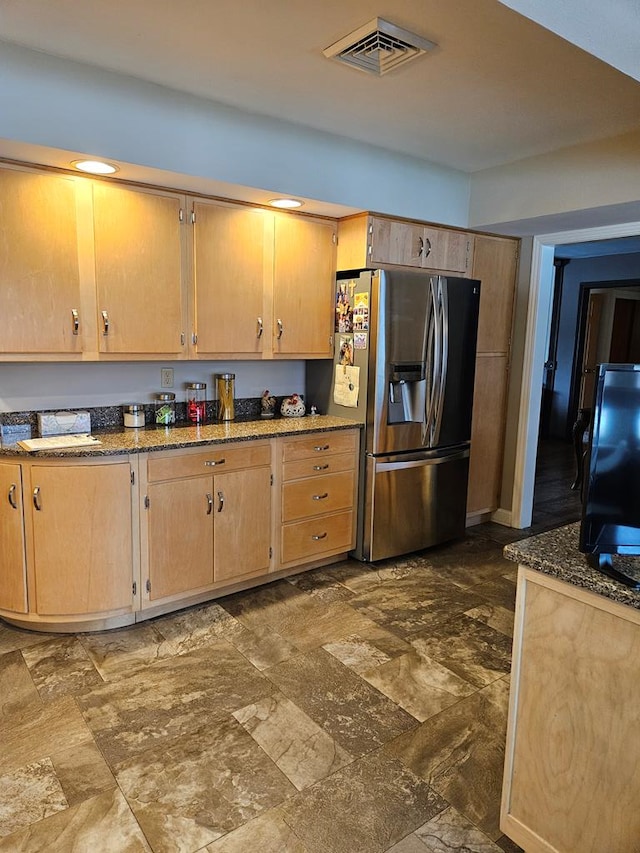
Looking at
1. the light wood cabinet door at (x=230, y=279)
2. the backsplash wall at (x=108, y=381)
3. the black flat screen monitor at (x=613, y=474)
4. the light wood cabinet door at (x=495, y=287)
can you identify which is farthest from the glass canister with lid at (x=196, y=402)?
the black flat screen monitor at (x=613, y=474)

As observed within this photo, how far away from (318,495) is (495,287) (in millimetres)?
2020

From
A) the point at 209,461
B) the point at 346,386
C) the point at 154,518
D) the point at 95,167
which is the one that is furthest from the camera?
the point at 346,386

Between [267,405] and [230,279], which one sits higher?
[230,279]

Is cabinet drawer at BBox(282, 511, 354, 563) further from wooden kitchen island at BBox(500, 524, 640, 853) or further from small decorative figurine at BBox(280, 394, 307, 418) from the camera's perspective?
wooden kitchen island at BBox(500, 524, 640, 853)

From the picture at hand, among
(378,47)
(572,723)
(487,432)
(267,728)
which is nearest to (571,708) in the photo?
(572,723)

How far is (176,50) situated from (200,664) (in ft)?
8.21

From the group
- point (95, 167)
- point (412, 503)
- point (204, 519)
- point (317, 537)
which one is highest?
point (95, 167)

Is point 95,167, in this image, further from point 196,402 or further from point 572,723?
point 572,723

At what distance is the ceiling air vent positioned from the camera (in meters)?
2.00

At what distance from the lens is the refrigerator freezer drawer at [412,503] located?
3555 mm

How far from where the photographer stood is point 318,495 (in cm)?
342

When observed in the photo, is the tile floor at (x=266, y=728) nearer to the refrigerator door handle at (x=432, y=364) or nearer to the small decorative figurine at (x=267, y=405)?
the refrigerator door handle at (x=432, y=364)

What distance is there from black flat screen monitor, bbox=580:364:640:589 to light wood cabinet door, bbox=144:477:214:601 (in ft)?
6.33

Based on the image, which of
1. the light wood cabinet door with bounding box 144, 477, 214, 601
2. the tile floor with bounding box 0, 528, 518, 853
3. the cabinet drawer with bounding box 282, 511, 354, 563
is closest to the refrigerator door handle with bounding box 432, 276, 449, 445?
the cabinet drawer with bounding box 282, 511, 354, 563
